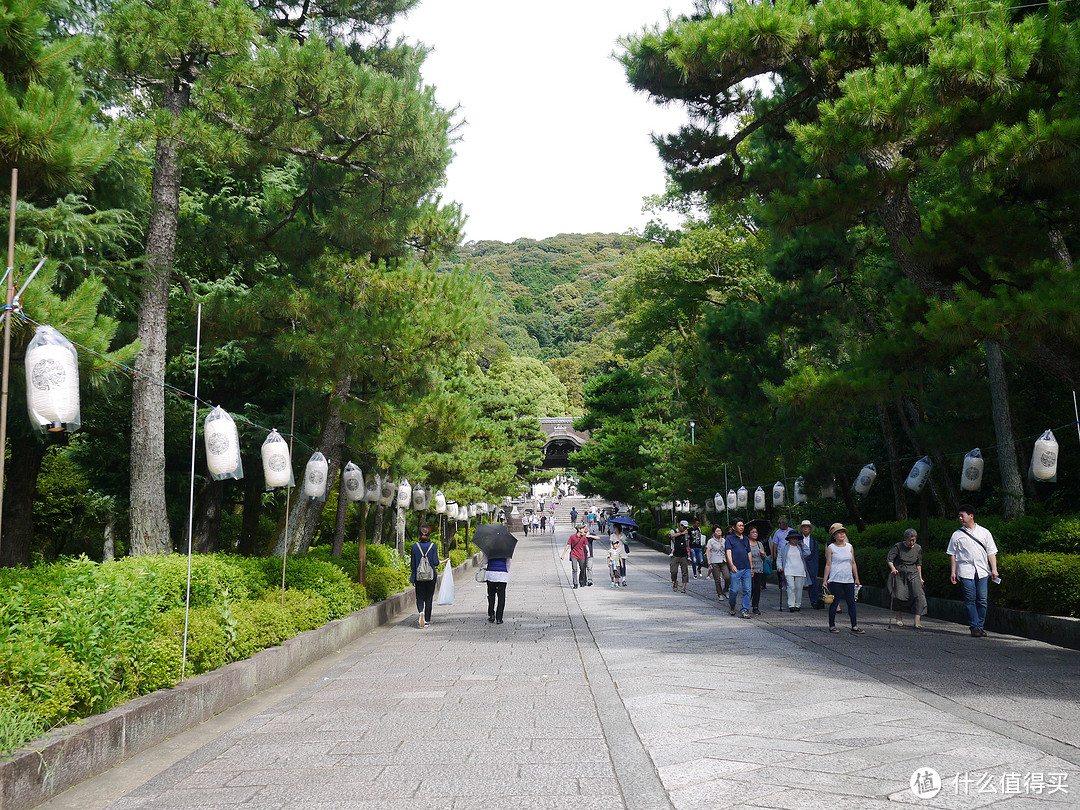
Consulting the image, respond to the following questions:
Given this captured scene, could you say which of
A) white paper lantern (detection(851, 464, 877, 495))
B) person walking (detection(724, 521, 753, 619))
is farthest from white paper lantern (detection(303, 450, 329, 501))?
white paper lantern (detection(851, 464, 877, 495))

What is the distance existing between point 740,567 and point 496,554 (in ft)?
13.1

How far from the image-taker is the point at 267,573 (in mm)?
10242

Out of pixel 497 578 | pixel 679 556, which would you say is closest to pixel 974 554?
pixel 497 578

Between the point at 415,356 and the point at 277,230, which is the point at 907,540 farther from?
the point at 277,230

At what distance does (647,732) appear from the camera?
5586 mm

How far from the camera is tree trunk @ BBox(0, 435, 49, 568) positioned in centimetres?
1573

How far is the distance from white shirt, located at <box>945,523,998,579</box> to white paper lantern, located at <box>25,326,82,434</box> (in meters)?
9.37

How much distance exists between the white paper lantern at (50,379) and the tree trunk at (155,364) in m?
3.98

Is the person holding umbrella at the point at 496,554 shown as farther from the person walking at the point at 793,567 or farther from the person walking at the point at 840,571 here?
the person walking at the point at 793,567

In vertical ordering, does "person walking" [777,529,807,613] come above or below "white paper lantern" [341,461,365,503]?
below

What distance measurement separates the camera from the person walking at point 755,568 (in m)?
13.9

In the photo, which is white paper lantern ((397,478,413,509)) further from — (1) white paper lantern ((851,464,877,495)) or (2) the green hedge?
(2) the green hedge

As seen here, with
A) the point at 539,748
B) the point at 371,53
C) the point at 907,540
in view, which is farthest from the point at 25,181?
the point at 907,540

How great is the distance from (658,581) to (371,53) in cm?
1559
